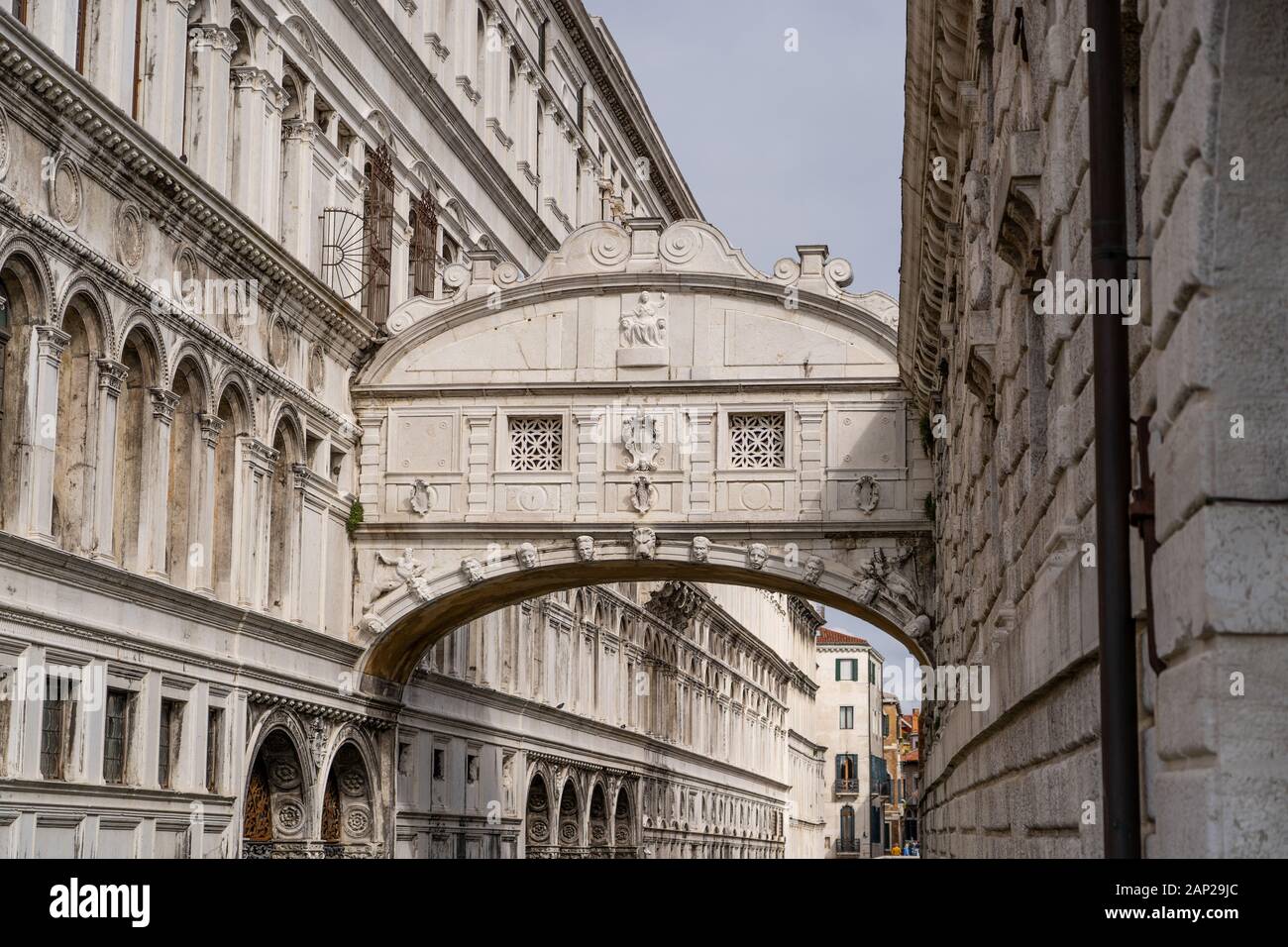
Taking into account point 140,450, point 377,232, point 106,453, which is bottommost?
point 106,453

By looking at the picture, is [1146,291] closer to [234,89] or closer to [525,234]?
[234,89]

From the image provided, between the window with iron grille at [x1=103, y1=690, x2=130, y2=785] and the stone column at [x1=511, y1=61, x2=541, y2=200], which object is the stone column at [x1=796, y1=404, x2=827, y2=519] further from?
the stone column at [x1=511, y1=61, x2=541, y2=200]

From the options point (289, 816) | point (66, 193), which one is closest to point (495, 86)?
point (289, 816)

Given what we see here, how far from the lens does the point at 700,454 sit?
2475cm

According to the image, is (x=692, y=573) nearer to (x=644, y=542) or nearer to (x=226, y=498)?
(x=644, y=542)

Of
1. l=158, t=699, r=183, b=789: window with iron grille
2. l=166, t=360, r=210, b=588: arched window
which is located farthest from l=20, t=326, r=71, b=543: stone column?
l=158, t=699, r=183, b=789: window with iron grille

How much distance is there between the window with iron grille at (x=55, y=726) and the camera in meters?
17.2

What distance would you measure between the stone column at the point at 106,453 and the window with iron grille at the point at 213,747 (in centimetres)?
298

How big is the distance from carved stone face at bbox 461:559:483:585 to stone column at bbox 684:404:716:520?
271 cm

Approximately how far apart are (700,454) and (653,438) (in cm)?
62

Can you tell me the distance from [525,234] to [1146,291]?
31056mm

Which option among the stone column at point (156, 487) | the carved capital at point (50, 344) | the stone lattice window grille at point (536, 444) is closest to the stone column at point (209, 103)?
the stone column at point (156, 487)

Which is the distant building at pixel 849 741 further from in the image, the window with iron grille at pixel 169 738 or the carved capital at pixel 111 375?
the carved capital at pixel 111 375

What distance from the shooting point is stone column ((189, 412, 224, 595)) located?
20609 mm
